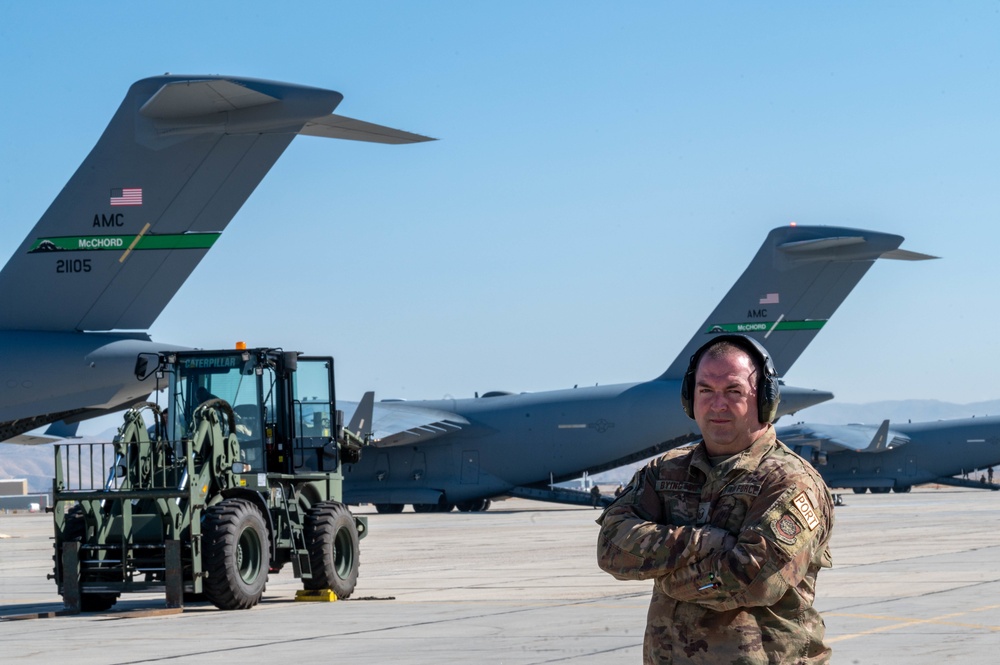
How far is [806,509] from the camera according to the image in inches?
151

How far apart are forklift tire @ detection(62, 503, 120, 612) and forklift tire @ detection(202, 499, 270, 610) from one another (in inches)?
43.8

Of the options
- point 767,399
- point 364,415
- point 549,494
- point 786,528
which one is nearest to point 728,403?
point 767,399

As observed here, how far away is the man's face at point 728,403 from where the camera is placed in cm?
395

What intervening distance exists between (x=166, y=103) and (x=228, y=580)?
5.49 metres

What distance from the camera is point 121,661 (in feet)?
29.2

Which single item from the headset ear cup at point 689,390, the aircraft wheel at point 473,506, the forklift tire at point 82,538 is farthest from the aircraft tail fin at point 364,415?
the headset ear cup at point 689,390

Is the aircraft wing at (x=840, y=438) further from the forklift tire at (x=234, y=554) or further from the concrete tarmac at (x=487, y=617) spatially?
the forklift tire at (x=234, y=554)

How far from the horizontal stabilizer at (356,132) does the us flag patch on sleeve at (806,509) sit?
1213 cm

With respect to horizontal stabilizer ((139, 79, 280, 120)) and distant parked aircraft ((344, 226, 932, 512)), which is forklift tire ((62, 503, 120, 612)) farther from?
distant parked aircraft ((344, 226, 932, 512))

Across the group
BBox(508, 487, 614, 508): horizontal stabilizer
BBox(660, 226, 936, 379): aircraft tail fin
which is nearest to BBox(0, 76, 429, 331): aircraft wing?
BBox(660, 226, 936, 379): aircraft tail fin

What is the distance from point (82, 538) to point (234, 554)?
60.8 inches

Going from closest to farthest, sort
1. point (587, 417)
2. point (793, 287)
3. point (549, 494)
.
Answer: point (793, 287), point (587, 417), point (549, 494)

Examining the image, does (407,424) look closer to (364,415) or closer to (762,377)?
(364,415)

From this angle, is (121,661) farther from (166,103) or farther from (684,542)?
(166,103)
